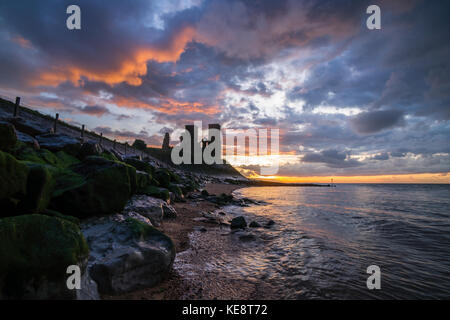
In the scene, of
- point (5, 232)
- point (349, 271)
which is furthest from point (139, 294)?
point (349, 271)

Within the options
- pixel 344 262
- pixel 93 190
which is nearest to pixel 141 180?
pixel 93 190

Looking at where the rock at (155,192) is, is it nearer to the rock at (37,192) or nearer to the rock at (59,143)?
the rock at (59,143)

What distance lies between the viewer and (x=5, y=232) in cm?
291

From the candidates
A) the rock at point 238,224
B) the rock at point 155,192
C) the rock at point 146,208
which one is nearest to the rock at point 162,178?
the rock at point 155,192

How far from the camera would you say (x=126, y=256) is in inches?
148

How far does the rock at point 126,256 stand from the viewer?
357cm

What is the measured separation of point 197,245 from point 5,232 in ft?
16.2

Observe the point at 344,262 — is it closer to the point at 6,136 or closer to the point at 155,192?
the point at 155,192

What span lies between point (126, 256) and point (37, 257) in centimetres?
133

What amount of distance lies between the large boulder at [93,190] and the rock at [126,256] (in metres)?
1.05

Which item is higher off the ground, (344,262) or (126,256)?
(126,256)
